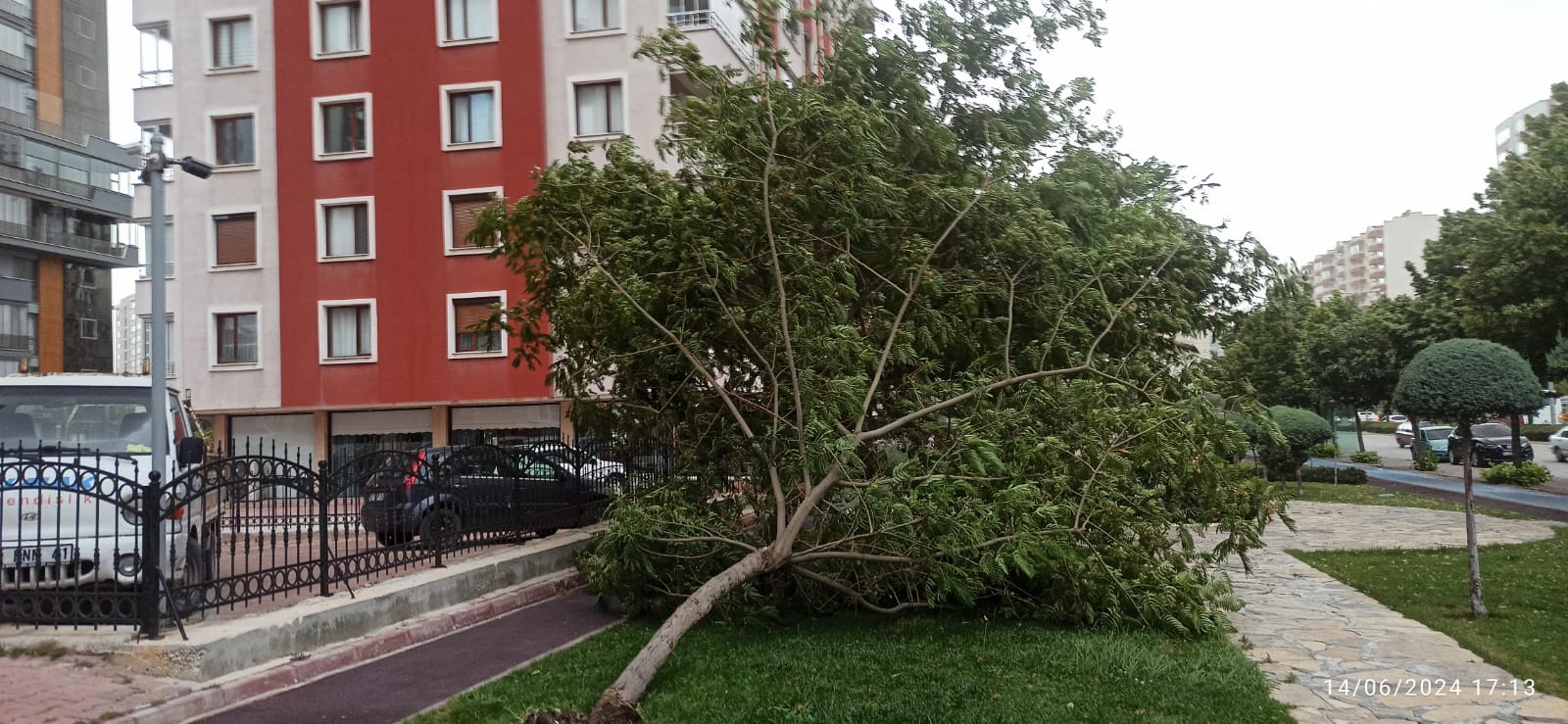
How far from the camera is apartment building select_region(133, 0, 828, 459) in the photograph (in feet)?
92.8

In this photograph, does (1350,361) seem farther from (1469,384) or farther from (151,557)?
(151,557)

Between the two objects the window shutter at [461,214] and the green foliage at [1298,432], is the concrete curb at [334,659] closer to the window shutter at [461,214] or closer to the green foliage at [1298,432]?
the window shutter at [461,214]

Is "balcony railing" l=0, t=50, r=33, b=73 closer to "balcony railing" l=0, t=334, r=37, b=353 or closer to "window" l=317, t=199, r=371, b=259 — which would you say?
"balcony railing" l=0, t=334, r=37, b=353

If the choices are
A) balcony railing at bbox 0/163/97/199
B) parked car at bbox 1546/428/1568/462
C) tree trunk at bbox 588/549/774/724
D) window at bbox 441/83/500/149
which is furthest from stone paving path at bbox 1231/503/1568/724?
balcony railing at bbox 0/163/97/199

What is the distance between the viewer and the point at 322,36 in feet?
95.6

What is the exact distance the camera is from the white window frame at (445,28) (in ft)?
93.0

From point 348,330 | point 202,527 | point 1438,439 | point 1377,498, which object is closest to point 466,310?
point 348,330

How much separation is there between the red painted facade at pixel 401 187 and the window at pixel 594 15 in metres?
1.07

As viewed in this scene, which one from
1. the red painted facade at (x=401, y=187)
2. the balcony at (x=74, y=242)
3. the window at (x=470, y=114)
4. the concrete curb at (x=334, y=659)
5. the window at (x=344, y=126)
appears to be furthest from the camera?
the balcony at (x=74, y=242)

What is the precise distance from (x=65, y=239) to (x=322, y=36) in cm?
3221

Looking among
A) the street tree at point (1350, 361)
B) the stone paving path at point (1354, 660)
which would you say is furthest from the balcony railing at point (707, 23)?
the street tree at point (1350, 361)

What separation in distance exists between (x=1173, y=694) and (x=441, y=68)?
86.9 ft

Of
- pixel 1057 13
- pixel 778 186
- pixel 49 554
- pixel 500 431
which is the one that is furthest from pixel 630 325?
pixel 500 431

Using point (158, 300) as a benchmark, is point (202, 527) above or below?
below
